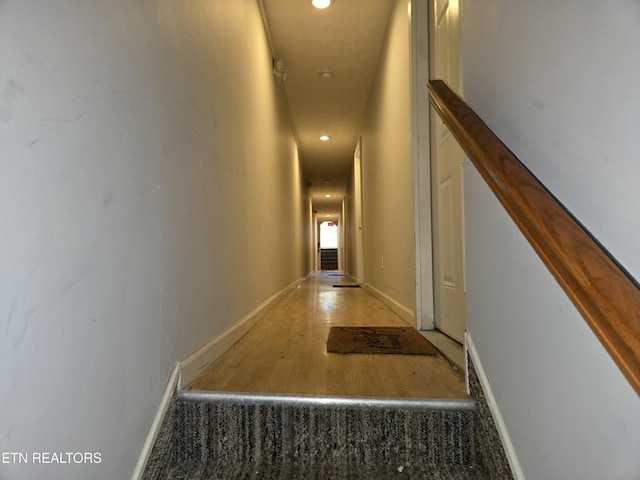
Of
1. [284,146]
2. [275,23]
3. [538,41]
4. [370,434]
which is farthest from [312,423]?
[284,146]

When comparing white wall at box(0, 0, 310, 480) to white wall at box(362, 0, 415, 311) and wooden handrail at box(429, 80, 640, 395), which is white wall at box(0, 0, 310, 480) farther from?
white wall at box(362, 0, 415, 311)

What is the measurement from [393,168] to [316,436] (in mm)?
2211

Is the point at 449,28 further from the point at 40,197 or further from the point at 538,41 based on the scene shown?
the point at 40,197

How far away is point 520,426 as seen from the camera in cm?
82

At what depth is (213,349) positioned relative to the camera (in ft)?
4.92

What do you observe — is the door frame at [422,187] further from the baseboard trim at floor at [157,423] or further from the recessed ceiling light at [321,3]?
the baseboard trim at floor at [157,423]

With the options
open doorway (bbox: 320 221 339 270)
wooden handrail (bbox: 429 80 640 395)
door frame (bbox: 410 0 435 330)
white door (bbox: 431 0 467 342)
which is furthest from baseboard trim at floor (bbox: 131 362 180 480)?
open doorway (bbox: 320 221 339 270)

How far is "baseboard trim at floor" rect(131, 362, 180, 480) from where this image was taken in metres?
0.92

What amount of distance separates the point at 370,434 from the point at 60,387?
0.82m

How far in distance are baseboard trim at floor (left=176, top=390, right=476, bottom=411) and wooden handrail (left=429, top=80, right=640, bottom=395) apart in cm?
65

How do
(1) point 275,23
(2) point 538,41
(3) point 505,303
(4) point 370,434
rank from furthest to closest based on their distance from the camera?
(1) point 275,23, (4) point 370,434, (3) point 505,303, (2) point 538,41

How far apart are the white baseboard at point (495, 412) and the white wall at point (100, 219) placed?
0.91 m

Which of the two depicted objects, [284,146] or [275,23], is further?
[284,146]

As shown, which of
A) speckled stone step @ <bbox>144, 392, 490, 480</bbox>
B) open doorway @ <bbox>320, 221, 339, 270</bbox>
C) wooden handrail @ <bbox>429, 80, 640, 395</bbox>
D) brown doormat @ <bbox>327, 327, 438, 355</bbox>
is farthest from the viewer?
open doorway @ <bbox>320, 221, 339, 270</bbox>
